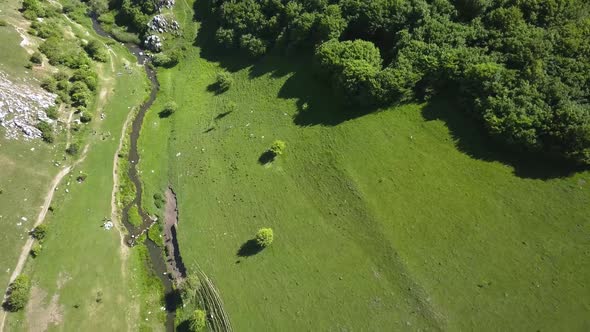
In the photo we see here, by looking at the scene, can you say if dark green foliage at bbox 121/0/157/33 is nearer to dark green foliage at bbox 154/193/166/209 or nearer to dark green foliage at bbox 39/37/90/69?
dark green foliage at bbox 39/37/90/69

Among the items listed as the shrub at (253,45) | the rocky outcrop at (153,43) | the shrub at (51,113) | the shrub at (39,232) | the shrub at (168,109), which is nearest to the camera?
the shrub at (39,232)

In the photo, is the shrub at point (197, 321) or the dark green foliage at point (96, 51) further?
the dark green foliage at point (96, 51)

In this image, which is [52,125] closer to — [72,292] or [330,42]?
[72,292]

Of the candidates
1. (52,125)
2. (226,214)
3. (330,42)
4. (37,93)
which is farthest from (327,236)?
(37,93)

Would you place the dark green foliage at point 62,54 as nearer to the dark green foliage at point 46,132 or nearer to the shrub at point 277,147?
the dark green foliage at point 46,132

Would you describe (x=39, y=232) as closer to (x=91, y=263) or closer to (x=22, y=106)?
(x=91, y=263)

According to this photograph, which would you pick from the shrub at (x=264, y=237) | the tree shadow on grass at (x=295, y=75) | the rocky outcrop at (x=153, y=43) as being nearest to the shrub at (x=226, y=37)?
the tree shadow on grass at (x=295, y=75)
